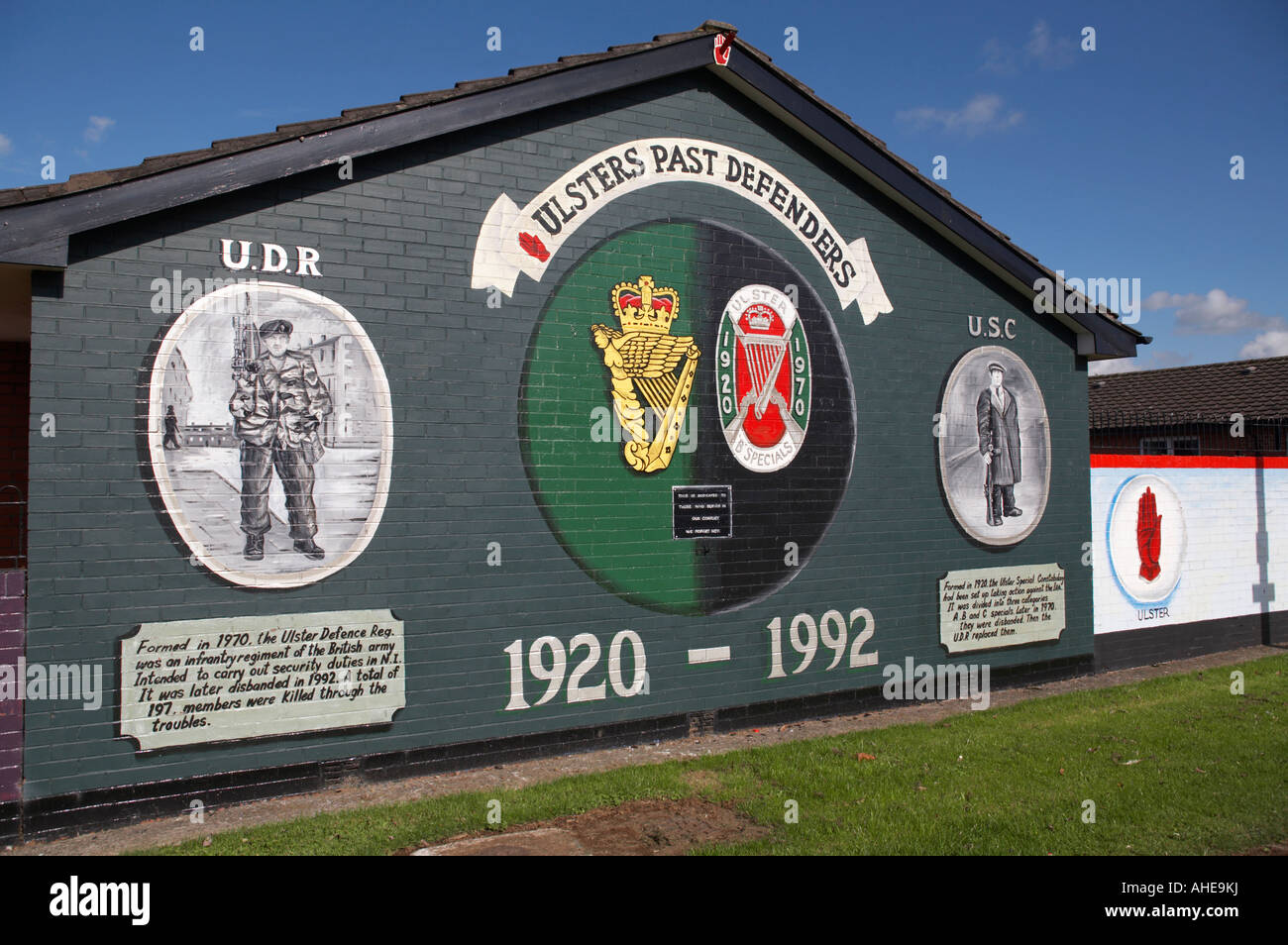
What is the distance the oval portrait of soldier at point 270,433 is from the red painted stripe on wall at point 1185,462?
30.2 ft

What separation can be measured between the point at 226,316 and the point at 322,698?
293 centimetres

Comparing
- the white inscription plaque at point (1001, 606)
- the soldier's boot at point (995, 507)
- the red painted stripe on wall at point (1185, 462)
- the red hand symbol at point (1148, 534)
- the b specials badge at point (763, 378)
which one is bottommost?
the white inscription plaque at point (1001, 606)

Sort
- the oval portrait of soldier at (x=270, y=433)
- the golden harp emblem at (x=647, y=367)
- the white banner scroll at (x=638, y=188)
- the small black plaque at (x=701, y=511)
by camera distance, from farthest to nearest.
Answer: the small black plaque at (x=701, y=511), the golden harp emblem at (x=647, y=367), the white banner scroll at (x=638, y=188), the oval portrait of soldier at (x=270, y=433)

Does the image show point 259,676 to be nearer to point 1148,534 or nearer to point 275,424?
point 275,424

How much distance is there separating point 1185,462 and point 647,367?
343 inches

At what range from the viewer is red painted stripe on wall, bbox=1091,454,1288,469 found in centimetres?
1179

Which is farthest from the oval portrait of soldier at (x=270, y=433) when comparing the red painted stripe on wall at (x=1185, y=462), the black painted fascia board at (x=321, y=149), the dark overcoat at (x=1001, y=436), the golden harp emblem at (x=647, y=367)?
the red painted stripe on wall at (x=1185, y=462)

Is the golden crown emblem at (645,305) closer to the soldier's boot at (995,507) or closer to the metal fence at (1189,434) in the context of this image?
the soldier's boot at (995,507)

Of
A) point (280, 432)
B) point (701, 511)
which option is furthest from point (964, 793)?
point (280, 432)

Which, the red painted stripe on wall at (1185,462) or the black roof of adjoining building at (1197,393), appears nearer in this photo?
the red painted stripe on wall at (1185,462)

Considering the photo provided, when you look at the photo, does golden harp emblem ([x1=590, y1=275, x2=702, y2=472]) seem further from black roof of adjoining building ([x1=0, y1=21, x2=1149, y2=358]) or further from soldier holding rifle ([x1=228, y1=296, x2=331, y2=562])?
soldier holding rifle ([x1=228, y1=296, x2=331, y2=562])

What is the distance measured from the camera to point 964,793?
6.81m

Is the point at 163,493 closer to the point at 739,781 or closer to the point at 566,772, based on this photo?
the point at 566,772

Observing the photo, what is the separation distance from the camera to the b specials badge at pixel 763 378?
348 inches
